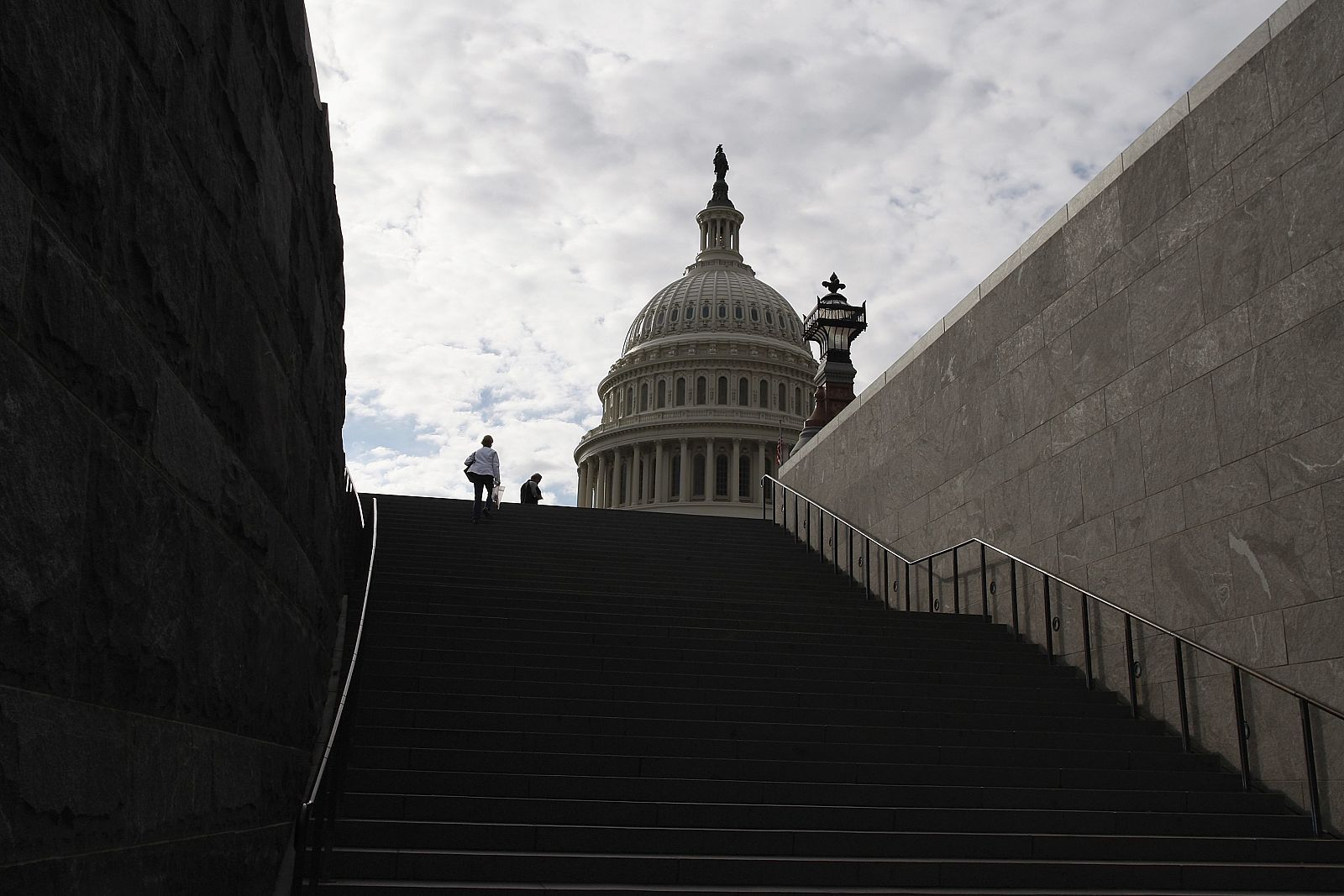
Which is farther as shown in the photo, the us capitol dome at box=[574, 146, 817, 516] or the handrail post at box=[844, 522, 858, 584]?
the us capitol dome at box=[574, 146, 817, 516]

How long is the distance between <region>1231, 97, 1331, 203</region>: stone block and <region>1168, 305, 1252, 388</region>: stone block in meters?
0.94

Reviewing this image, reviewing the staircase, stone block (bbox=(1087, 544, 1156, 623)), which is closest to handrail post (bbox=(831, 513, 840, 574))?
the staircase

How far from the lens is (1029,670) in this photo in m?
10.9

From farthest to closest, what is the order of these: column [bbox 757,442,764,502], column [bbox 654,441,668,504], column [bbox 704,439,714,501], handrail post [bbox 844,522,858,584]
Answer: column [bbox 757,442,764,502] → column [bbox 654,441,668,504] → column [bbox 704,439,714,501] → handrail post [bbox 844,522,858,584]

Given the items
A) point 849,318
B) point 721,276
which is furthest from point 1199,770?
point 721,276

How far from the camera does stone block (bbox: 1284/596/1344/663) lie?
8008mm

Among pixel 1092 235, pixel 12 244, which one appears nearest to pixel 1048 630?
pixel 1092 235

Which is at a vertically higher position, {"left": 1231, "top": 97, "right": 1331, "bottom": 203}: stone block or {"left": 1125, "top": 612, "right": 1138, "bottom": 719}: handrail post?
{"left": 1231, "top": 97, "right": 1331, "bottom": 203}: stone block

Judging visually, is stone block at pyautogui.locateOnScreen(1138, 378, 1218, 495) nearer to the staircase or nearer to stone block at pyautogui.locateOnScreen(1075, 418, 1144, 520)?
stone block at pyautogui.locateOnScreen(1075, 418, 1144, 520)

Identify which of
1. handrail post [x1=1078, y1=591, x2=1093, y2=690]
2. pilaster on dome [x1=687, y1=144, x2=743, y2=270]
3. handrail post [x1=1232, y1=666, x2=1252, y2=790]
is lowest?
handrail post [x1=1232, y1=666, x2=1252, y2=790]

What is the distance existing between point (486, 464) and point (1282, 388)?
12.0 metres

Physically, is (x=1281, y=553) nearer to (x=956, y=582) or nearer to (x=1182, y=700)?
(x=1182, y=700)

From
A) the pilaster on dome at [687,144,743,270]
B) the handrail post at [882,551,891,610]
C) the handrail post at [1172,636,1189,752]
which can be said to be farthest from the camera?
the pilaster on dome at [687,144,743,270]

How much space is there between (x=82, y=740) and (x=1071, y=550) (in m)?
10.1
